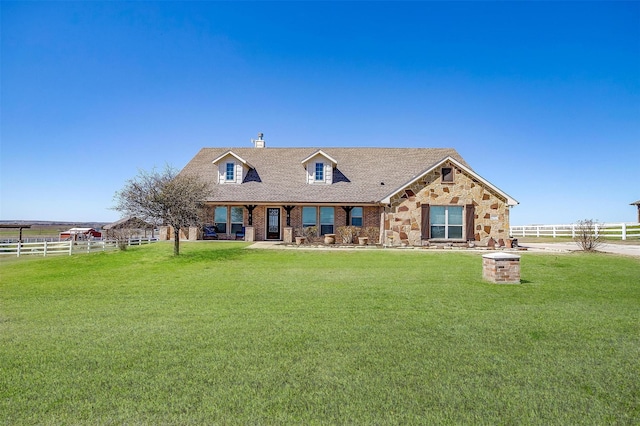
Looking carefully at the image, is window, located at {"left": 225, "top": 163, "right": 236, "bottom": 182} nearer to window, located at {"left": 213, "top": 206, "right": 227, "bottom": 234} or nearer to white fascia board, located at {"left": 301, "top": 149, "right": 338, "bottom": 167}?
window, located at {"left": 213, "top": 206, "right": 227, "bottom": 234}

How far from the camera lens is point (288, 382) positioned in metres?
4.08

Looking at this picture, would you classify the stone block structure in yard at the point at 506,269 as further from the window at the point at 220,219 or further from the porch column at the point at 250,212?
the window at the point at 220,219

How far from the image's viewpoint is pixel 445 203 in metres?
20.9

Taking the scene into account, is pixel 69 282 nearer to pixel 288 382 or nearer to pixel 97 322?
pixel 97 322

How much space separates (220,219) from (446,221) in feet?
50.6

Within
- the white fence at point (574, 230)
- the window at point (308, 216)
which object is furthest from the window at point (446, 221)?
the window at point (308, 216)

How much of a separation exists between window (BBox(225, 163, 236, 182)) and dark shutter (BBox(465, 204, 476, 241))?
16493 millimetres

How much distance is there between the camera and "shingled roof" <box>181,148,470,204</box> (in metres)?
25.2

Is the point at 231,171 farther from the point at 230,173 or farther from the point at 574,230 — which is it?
the point at 574,230

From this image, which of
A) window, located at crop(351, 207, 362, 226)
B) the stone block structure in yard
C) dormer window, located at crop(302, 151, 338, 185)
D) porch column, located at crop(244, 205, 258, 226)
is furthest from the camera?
dormer window, located at crop(302, 151, 338, 185)

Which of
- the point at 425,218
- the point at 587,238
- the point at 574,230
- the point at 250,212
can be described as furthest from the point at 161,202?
the point at 574,230

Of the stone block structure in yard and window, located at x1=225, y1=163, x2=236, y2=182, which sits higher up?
window, located at x1=225, y1=163, x2=236, y2=182

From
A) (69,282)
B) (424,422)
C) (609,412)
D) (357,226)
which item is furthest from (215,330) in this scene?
(357,226)

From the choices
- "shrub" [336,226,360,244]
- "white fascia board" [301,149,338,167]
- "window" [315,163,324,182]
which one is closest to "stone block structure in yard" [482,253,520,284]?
"shrub" [336,226,360,244]
